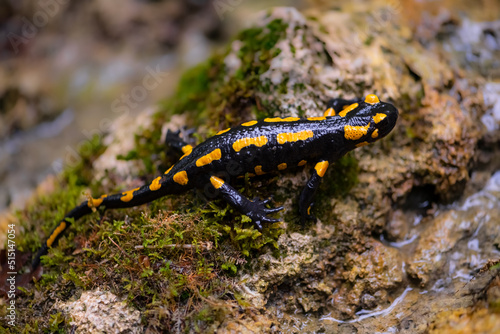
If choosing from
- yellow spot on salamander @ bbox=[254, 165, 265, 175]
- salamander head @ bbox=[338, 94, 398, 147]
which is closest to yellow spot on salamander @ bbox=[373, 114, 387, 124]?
salamander head @ bbox=[338, 94, 398, 147]

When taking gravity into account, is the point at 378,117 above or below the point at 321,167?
above

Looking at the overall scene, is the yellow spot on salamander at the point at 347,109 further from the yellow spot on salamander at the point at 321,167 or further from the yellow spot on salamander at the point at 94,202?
the yellow spot on salamander at the point at 94,202

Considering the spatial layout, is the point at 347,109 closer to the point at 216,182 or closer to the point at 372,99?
the point at 372,99

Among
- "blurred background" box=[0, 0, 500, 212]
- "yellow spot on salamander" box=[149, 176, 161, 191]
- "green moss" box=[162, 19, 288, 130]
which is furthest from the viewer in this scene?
"blurred background" box=[0, 0, 500, 212]

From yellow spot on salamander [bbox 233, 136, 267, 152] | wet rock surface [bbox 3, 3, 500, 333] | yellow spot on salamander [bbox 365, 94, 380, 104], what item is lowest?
wet rock surface [bbox 3, 3, 500, 333]

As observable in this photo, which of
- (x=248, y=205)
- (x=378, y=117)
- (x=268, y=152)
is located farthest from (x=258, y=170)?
(x=378, y=117)

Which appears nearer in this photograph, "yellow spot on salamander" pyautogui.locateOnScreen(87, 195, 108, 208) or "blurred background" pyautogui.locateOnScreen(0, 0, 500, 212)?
"yellow spot on salamander" pyautogui.locateOnScreen(87, 195, 108, 208)

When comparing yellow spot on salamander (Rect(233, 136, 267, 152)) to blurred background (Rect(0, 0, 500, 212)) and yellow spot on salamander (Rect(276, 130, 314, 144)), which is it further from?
blurred background (Rect(0, 0, 500, 212))
